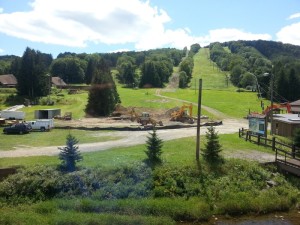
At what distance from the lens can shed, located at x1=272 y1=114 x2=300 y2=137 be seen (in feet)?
144

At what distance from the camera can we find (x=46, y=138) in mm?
41375

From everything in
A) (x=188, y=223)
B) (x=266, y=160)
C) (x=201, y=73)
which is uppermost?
(x=201, y=73)

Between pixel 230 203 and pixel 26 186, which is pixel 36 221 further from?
pixel 230 203

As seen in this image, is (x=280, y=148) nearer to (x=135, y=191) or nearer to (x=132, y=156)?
(x=132, y=156)

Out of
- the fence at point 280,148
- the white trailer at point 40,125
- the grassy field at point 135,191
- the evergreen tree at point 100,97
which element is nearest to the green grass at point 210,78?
the evergreen tree at point 100,97

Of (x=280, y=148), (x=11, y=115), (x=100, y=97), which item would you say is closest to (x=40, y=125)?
(x=11, y=115)

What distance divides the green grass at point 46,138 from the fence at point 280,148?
14493mm

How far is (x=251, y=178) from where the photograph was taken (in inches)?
1124

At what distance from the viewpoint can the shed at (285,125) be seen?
43.9 metres

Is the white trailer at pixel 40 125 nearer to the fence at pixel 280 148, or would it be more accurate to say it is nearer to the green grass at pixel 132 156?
the green grass at pixel 132 156

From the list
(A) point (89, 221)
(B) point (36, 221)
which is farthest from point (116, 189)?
(B) point (36, 221)

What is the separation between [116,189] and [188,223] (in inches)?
209

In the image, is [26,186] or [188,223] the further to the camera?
[26,186]

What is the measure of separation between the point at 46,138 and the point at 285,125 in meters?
27.5
